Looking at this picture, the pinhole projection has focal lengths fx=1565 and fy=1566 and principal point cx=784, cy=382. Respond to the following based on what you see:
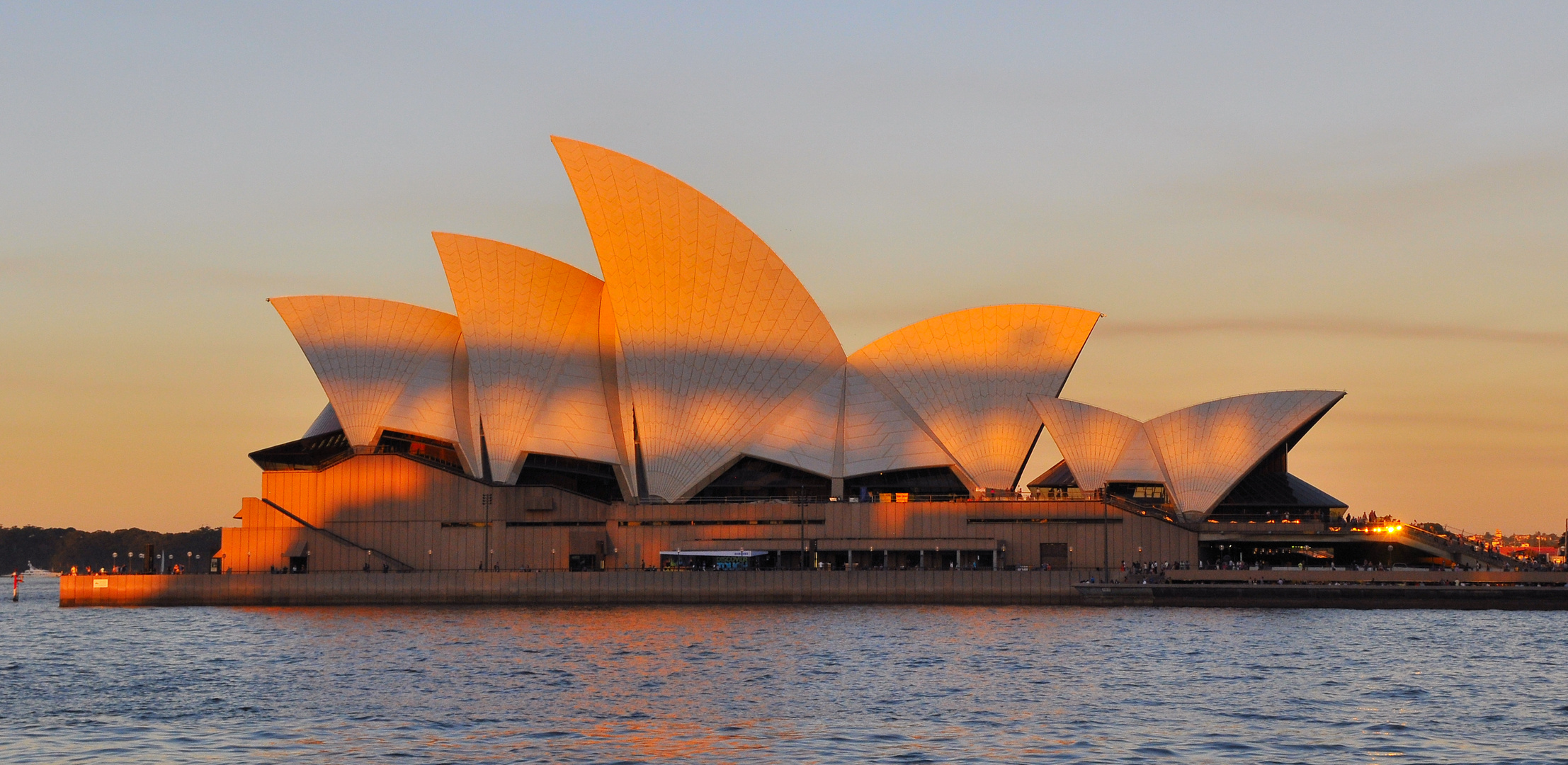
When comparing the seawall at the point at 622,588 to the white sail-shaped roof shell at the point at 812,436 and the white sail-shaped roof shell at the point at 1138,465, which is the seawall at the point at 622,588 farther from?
the white sail-shaped roof shell at the point at 1138,465

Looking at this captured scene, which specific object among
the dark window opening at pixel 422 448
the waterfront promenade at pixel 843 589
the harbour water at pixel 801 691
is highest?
the dark window opening at pixel 422 448

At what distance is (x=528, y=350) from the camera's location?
68562mm

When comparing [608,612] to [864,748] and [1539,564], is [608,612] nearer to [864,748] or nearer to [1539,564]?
[864,748]

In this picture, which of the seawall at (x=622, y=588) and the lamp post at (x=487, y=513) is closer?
the seawall at (x=622, y=588)

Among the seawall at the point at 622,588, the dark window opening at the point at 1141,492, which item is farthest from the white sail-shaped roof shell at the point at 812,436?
the dark window opening at the point at 1141,492

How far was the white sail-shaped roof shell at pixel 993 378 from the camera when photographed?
228 feet

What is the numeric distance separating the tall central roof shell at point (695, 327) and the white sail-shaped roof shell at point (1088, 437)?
33.4 ft

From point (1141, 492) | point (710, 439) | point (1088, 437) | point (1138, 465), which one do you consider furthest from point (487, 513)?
point (1141, 492)

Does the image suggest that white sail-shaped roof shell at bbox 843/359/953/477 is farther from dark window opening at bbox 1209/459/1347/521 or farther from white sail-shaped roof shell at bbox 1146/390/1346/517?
dark window opening at bbox 1209/459/1347/521

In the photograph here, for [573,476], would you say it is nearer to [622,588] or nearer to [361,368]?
[622,588]

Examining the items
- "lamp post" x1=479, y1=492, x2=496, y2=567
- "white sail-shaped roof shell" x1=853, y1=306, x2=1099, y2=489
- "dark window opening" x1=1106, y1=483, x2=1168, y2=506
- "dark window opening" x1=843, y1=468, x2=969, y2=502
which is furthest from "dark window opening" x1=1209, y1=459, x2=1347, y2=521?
"lamp post" x1=479, y1=492, x2=496, y2=567

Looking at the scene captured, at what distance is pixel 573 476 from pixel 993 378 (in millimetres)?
19493

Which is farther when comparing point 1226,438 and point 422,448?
point 422,448

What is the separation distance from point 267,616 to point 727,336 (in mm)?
22217
